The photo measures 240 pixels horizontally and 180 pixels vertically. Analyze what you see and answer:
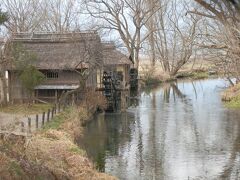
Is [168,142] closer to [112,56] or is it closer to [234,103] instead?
[234,103]

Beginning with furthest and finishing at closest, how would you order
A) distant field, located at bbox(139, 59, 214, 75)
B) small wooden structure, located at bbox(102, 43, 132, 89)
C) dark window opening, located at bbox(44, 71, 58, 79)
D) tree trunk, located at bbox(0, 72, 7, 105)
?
distant field, located at bbox(139, 59, 214, 75)
small wooden structure, located at bbox(102, 43, 132, 89)
dark window opening, located at bbox(44, 71, 58, 79)
tree trunk, located at bbox(0, 72, 7, 105)

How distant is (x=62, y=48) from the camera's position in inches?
1173

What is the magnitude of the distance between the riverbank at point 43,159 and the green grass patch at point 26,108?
21.9 feet

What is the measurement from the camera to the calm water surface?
1380 centimetres

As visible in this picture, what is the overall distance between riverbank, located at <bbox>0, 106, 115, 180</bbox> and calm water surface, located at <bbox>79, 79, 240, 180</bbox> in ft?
4.10

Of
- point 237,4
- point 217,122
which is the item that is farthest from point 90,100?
point 237,4

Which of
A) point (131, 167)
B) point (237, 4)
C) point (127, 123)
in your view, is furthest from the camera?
point (127, 123)

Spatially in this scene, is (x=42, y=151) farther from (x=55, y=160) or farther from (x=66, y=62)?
(x=66, y=62)

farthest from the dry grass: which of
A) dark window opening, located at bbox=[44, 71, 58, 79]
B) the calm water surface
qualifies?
dark window opening, located at bbox=[44, 71, 58, 79]

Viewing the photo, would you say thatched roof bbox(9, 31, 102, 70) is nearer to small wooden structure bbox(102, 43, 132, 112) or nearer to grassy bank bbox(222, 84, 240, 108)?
small wooden structure bbox(102, 43, 132, 112)

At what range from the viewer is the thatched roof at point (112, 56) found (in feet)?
108

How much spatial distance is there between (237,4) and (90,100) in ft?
77.3

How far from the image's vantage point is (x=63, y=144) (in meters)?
14.3

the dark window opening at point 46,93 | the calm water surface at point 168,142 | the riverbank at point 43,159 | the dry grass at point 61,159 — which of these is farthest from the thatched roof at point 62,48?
the dry grass at point 61,159
